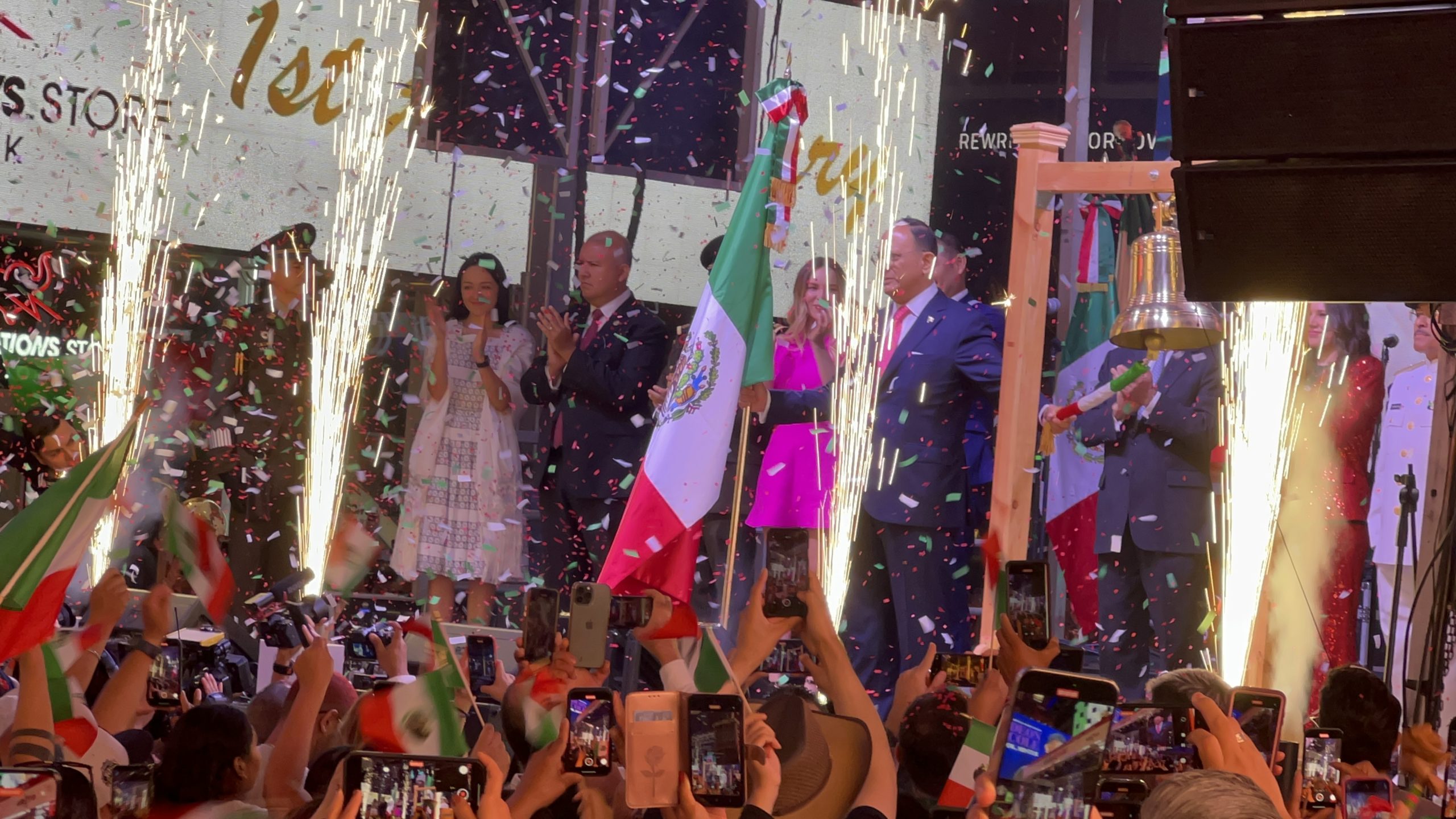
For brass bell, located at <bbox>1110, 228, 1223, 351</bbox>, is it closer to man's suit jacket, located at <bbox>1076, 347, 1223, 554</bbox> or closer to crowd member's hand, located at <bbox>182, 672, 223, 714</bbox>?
man's suit jacket, located at <bbox>1076, 347, 1223, 554</bbox>

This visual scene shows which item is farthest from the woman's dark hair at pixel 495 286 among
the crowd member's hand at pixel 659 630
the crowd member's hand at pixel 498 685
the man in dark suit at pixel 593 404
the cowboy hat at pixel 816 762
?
the cowboy hat at pixel 816 762

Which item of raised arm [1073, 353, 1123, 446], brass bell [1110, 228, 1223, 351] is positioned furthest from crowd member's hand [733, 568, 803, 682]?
raised arm [1073, 353, 1123, 446]

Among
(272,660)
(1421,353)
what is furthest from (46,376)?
(1421,353)

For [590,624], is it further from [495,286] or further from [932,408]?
[495,286]

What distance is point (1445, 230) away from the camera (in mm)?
2590

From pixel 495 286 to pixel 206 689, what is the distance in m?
3.68

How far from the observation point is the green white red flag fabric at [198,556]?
11.7ft

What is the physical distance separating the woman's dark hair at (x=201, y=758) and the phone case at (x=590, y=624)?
848mm

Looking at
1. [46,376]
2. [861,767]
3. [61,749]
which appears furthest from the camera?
[46,376]

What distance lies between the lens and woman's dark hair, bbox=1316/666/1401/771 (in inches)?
129

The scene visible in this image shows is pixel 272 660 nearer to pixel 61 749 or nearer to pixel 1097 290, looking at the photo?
pixel 61 749

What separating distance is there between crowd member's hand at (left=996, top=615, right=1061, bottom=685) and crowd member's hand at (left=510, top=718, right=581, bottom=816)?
1016mm

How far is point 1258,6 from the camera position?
7.93 feet

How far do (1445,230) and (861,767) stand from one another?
1.31 meters
